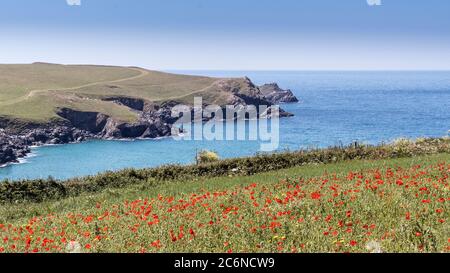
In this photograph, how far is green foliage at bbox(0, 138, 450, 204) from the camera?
2658cm

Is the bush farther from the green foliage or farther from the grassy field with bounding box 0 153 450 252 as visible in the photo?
the grassy field with bounding box 0 153 450 252

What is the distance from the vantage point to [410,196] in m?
12.9

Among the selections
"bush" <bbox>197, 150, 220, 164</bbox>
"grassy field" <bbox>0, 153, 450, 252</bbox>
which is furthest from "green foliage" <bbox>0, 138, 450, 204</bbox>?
"grassy field" <bbox>0, 153, 450, 252</bbox>

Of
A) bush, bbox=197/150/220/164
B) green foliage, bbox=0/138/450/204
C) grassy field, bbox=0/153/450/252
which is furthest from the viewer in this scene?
bush, bbox=197/150/220/164

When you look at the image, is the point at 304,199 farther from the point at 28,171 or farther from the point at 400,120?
the point at 400,120

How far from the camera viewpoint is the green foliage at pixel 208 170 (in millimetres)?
26578

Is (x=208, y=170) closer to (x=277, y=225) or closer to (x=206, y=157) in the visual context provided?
(x=206, y=157)

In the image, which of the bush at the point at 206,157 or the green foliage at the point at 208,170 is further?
the bush at the point at 206,157

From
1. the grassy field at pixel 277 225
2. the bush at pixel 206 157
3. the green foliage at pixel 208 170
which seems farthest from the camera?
the bush at pixel 206 157

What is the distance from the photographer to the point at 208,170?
100ft

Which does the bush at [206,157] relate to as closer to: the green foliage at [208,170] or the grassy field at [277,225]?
the green foliage at [208,170]

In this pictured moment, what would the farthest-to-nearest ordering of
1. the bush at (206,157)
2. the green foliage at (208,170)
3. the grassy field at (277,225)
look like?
1. the bush at (206,157)
2. the green foliage at (208,170)
3. the grassy field at (277,225)

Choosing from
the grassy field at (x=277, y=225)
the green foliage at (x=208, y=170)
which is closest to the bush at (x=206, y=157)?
the green foliage at (x=208, y=170)
